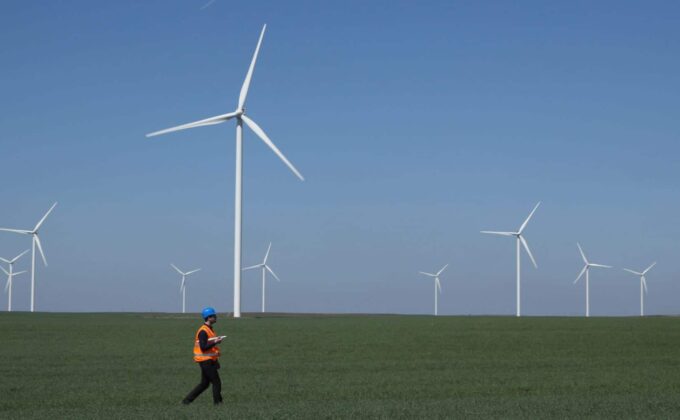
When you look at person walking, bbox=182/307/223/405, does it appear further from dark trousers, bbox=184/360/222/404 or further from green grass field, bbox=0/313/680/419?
green grass field, bbox=0/313/680/419

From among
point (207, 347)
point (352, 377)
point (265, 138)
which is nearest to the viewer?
point (207, 347)

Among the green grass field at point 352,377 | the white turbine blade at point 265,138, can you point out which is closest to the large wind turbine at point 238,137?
the white turbine blade at point 265,138

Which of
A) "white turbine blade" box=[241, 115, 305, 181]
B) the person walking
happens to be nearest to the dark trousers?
the person walking

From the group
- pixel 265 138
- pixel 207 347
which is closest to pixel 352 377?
pixel 207 347

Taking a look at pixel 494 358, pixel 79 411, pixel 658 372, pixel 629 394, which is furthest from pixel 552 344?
pixel 79 411

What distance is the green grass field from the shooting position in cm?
1970

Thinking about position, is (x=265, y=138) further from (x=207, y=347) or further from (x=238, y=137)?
(x=207, y=347)

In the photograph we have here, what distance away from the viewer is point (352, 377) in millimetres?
27703

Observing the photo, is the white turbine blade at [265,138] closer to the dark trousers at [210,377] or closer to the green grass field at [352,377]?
the green grass field at [352,377]

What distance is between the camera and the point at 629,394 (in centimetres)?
2292

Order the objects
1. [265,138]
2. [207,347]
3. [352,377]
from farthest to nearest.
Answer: [265,138]
[352,377]
[207,347]

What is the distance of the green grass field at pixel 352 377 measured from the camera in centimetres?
1970

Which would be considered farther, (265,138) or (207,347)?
(265,138)

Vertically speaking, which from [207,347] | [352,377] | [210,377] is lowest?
[352,377]
